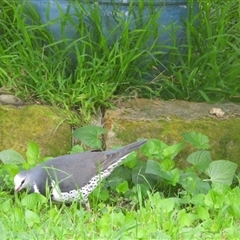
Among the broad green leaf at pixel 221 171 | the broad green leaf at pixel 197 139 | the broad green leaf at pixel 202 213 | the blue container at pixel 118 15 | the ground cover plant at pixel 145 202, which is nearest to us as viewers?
the ground cover plant at pixel 145 202

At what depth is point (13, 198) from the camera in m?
5.25

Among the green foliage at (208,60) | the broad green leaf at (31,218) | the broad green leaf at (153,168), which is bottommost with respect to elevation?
the broad green leaf at (31,218)

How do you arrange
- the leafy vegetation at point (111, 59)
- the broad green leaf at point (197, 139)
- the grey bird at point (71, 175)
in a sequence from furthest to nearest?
the leafy vegetation at point (111, 59) < the broad green leaf at point (197, 139) < the grey bird at point (71, 175)

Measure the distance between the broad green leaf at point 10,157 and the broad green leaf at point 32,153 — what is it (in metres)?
0.06

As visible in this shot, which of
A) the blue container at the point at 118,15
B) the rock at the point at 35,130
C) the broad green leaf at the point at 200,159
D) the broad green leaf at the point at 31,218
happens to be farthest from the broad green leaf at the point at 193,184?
the blue container at the point at 118,15

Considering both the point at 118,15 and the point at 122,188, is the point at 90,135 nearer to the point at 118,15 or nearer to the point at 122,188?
the point at 122,188

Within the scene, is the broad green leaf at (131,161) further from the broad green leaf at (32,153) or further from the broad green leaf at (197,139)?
the broad green leaf at (32,153)

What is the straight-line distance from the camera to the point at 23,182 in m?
5.14

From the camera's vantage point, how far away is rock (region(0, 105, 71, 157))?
5.78 meters

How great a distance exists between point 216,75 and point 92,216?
1.66m

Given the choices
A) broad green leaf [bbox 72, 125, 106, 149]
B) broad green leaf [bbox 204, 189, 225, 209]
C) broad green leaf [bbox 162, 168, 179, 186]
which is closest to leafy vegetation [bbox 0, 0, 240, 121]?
broad green leaf [bbox 72, 125, 106, 149]

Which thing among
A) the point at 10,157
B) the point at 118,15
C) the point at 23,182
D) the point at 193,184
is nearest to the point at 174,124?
the point at 193,184

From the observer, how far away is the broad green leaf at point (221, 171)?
5363mm

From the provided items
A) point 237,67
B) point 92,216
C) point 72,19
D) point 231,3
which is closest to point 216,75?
point 237,67
